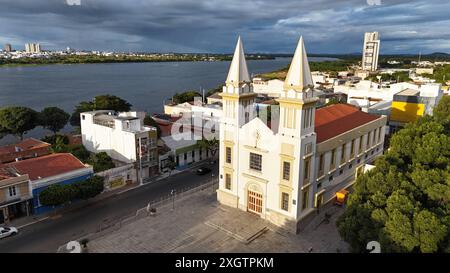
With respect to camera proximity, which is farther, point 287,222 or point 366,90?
point 366,90

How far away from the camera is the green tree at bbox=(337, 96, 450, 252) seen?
596 inches

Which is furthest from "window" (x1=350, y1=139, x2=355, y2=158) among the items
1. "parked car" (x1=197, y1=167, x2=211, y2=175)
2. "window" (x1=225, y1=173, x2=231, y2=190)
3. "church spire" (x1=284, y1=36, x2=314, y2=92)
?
"parked car" (x1=197, y1=167, x2=211, y2=175)

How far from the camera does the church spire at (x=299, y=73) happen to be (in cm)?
2292

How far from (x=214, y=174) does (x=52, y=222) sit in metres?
15.9

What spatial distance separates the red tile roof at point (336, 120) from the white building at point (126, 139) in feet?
54.5

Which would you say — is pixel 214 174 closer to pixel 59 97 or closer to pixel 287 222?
pixel 287 222

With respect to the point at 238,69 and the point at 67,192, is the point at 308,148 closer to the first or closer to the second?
the point at 238,69

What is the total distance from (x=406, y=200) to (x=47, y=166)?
2668 centimetres

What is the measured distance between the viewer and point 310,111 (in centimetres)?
2398

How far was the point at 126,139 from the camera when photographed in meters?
34.8

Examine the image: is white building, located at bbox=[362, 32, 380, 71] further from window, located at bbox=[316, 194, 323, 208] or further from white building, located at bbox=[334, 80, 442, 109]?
window, located at bbox=[316, 194, 323, 208]

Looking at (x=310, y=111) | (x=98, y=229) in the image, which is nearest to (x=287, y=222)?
(x=310, y=111)

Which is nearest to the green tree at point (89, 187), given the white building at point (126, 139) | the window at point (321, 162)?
the white building at point (126, 139)

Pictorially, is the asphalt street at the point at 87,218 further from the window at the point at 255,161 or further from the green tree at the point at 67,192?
the window at the point at 255,161
